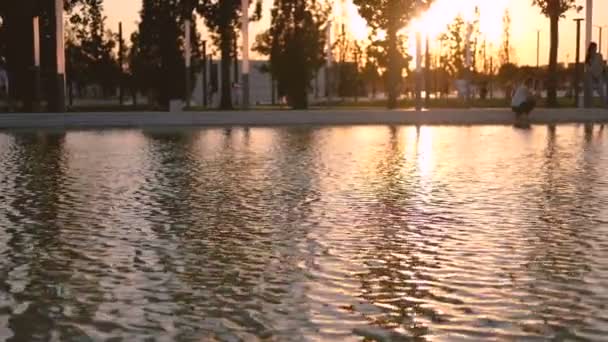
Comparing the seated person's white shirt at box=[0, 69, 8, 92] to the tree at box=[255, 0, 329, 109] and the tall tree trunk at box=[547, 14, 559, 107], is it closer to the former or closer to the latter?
the tree at box=[255, 0, 329, 109]

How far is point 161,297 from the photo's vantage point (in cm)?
575

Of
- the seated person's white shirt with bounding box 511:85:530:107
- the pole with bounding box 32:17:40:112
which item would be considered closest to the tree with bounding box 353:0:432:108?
the seated person's white shirt with bounding box 511:85:530:107

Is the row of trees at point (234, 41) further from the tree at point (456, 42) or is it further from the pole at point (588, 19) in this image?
the tree at point (456, 42)

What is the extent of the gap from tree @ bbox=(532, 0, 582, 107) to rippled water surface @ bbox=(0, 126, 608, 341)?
1007 inches

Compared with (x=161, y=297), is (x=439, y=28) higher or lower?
higher

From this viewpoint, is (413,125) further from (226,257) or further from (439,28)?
(439,28)

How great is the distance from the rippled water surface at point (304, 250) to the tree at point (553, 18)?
2557 centimetres

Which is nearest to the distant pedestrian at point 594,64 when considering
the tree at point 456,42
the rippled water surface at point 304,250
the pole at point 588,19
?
the pole at point 588,19

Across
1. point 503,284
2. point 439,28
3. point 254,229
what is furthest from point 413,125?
point 439,28

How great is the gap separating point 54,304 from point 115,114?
87.5ft

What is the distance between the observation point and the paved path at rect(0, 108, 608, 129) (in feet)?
102

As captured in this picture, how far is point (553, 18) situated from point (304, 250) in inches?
1368

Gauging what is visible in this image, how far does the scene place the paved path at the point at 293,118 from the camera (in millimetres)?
31112

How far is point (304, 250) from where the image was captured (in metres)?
7.39
